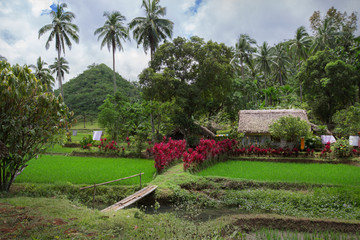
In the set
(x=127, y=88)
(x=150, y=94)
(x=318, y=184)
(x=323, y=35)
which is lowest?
(x=318, y=184)

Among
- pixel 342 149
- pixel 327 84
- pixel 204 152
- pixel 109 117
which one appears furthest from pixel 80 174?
pixel 327 84

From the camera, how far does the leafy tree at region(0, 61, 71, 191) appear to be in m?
6.79

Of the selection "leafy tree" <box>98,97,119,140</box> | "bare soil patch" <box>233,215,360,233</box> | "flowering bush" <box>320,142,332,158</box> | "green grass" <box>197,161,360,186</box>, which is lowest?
"bare soil patch" <box>233,215,360,233</box>

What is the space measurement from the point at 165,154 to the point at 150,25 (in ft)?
53.1

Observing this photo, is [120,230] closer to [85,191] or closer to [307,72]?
[85,191]

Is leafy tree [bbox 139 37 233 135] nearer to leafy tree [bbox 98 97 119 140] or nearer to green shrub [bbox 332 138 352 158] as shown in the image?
leafy tree [bbox 98 97 119 140]

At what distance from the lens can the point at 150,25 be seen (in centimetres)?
2380

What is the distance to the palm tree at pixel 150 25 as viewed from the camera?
23891 millimetres

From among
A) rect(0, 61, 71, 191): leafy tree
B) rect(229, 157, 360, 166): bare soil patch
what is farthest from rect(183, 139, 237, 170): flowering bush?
rect(0, 61, 71, 191): leafy tree

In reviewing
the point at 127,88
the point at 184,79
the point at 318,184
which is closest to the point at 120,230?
the point at 318,184

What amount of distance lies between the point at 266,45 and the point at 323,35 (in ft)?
23.0

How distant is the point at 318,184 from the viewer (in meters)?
8.40

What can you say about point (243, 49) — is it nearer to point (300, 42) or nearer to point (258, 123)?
point (300, 42)

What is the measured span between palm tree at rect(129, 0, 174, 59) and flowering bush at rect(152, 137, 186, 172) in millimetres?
13507
